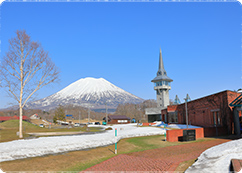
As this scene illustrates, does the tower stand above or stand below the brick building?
above

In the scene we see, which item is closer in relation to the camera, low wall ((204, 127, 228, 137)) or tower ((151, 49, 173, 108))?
low wall ((204, 127, 228, 137))

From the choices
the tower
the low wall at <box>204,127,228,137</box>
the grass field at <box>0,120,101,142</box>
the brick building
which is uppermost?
the tower

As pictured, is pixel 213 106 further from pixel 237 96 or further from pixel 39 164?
pixel 39 164

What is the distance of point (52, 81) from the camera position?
29.0 m

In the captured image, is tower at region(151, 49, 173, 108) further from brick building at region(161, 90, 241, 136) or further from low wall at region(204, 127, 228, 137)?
low wall at region(204, 127, 228, 137)

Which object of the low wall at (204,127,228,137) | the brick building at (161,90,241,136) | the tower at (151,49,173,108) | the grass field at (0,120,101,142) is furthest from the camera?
the tower at (151,49,173,108)

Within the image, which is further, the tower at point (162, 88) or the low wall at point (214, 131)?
the tower at point (162, 88)

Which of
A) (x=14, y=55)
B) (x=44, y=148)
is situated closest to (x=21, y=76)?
(x=14, y=55)

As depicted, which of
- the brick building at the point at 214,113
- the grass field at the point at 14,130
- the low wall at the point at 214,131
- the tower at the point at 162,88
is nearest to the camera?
the low wall at the point at 214,131

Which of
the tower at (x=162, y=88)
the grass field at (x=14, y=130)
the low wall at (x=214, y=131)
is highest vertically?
the tower at (x=162, y=88)

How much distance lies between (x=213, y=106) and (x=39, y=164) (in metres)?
25.1

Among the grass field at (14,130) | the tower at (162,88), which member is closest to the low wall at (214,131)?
the grass field at (14,130)

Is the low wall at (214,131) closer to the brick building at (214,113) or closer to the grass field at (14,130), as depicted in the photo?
the brick building at (214,113)

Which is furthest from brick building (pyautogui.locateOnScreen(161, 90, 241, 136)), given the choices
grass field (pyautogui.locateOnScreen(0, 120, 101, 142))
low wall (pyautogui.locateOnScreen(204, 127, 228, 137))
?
grass field (pyautogui.locateOnScreen(0, 120, 101, 142))
